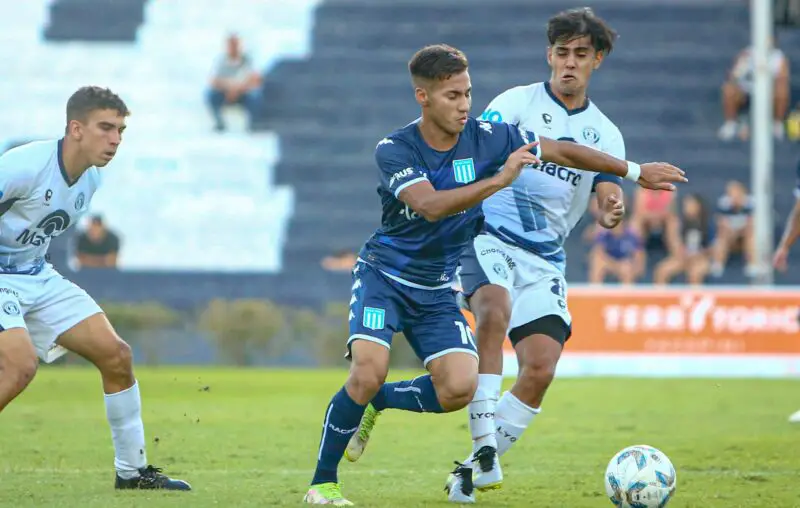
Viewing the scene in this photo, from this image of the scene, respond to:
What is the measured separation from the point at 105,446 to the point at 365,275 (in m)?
3.68

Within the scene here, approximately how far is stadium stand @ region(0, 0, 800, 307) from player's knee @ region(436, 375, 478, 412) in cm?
1607

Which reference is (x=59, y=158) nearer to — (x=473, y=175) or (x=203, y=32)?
(x=473, y=175)

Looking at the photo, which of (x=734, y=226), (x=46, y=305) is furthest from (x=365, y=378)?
(x=734, y=226)

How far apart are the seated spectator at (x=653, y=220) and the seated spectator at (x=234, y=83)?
25.8 feet

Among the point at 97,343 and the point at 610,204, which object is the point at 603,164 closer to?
the point at 610,204

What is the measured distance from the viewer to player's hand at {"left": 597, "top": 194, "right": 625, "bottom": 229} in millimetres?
7941

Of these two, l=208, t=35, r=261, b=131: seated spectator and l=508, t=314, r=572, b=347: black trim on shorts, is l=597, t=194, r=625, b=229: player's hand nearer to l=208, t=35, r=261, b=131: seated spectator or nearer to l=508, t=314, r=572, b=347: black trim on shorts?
l=508, t=314, r=572, b=347: black trim on shorts

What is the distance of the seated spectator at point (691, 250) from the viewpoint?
21859 mm

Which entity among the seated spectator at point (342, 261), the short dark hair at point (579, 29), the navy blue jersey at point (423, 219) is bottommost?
the seated spectator at point (342, 261)

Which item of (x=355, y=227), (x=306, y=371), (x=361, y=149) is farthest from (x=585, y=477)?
(x=361, y=149)

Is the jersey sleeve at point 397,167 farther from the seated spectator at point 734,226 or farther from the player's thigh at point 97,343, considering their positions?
the seated spectator at point 734,226

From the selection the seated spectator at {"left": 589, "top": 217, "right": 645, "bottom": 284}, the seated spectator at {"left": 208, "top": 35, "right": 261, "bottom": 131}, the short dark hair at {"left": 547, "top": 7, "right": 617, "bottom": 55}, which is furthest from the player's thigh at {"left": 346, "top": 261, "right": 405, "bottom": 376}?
the seated spectator at {"left": 208, "top": 35, "right": 261, "bottom": 131}

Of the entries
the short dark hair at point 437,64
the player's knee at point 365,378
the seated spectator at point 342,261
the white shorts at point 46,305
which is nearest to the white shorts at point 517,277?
→ the player's knee at point 365,378

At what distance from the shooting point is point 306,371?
779 inches
